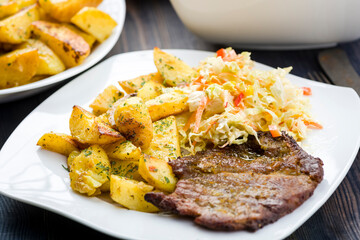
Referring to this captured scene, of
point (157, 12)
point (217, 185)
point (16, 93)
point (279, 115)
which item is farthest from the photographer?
point (157, 12)

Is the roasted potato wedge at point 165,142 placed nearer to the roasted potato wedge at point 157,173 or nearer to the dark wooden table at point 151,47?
the roasted potato wedge at point 157,173

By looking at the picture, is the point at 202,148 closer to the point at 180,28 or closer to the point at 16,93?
the point at 16,93

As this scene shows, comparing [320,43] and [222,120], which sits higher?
[222,120]

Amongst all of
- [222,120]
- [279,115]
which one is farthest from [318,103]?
[222,120]

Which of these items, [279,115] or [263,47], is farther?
[263,47]

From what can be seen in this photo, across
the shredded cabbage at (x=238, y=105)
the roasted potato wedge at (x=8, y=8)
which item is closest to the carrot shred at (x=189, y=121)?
the shredded cabbage at (x=238, y=105)

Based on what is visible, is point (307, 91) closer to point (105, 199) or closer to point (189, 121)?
point (189, 121)
